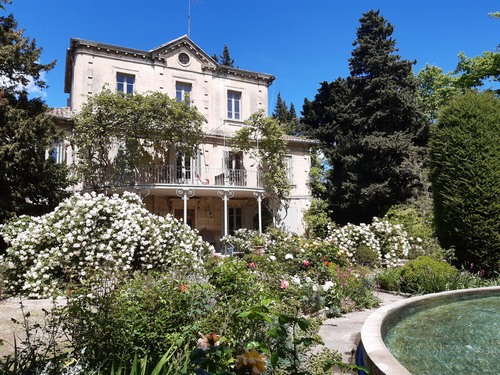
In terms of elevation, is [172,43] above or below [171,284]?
above

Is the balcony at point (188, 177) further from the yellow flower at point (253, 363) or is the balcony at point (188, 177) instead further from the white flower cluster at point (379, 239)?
the yellow flower at point (253, 363)

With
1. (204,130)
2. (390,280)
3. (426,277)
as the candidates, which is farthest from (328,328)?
(204,130)

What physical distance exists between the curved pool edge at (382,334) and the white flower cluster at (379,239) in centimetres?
601

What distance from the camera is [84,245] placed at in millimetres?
8297

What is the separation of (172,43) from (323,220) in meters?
12.3

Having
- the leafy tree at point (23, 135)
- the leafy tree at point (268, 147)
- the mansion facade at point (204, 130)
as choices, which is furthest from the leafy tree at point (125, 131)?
the leafy tree at point (268, 147)

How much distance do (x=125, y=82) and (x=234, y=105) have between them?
5.82 meters

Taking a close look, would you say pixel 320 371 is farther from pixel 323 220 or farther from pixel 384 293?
pixel 323 220

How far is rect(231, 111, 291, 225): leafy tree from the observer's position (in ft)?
58.6

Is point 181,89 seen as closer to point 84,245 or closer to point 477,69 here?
point 84,245

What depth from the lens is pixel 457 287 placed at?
25.7 feet

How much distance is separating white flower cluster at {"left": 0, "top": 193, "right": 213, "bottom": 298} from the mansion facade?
227 inches

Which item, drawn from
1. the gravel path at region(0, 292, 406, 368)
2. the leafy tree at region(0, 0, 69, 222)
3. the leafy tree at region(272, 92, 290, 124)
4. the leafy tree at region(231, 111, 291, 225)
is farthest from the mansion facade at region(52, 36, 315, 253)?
the leafy tree at region(272, 92, 290, 124)

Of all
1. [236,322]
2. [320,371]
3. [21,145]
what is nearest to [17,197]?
[21,145]
